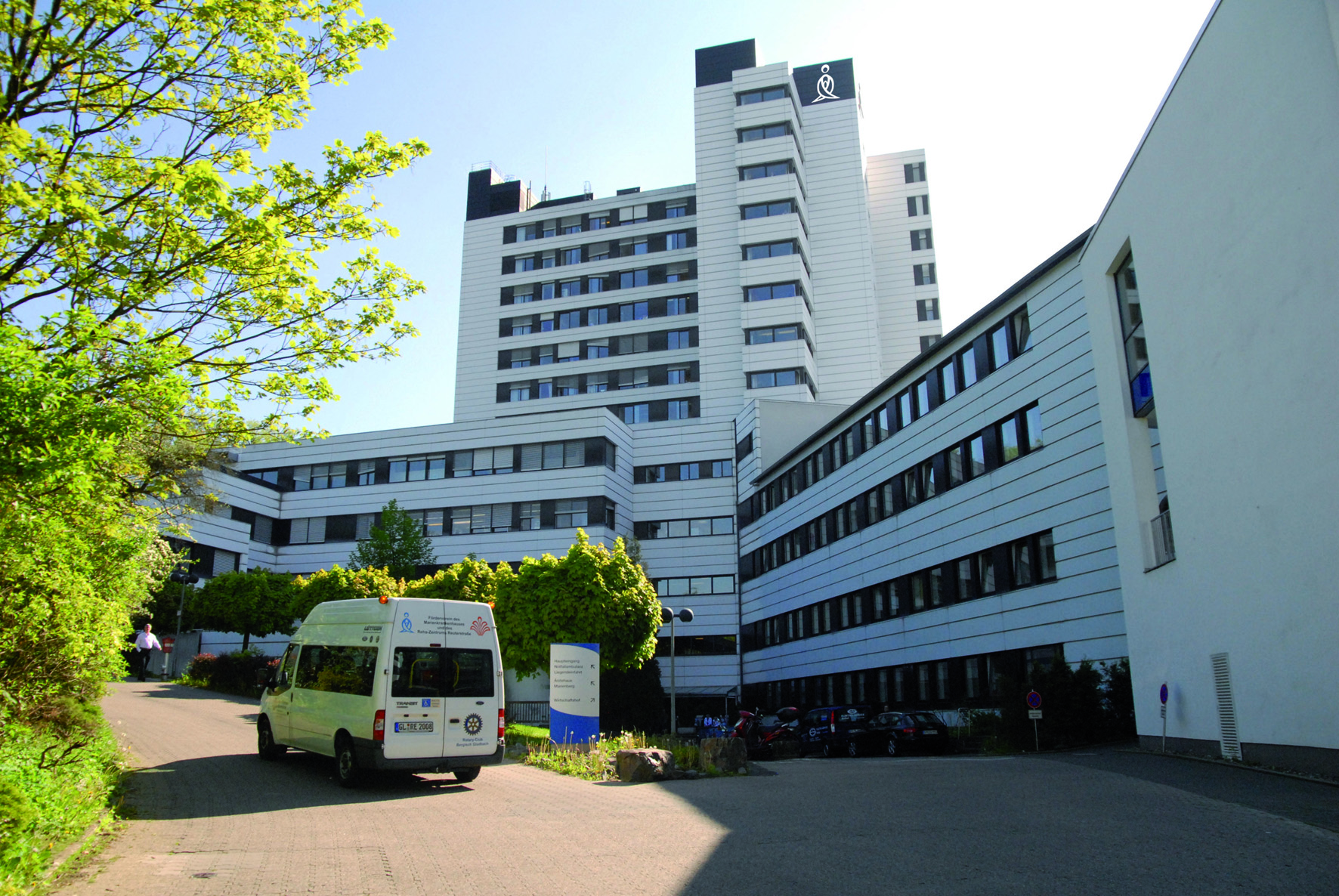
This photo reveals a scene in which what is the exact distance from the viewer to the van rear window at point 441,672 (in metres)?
12.7

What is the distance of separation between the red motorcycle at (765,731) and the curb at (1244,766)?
41.0 feet

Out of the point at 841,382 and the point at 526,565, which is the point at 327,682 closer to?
the point at 526,565

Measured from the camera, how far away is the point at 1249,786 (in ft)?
38.0

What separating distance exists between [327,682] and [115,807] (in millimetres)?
3684

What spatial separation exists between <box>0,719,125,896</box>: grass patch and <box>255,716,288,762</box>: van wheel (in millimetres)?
3435

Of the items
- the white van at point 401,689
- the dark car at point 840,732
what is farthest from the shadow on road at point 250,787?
the dark car at point 840,732

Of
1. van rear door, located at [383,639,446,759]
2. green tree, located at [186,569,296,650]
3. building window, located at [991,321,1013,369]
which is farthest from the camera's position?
green tree, located at [186,569,296,650]

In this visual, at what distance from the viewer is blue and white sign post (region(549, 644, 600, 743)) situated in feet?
60.6

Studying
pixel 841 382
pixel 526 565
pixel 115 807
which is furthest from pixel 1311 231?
pixel 841 382

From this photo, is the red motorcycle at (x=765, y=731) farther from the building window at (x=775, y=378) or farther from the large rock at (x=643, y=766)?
the building window at (x=775, y=378)

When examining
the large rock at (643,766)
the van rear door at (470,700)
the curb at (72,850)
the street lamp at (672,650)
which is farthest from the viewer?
the street lamp at (672,650)

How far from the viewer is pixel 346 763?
506 inches

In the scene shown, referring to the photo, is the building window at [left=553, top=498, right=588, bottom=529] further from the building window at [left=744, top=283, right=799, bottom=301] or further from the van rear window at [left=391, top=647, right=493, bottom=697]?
the van rear window at [left=391, top=647, right=493, bottom=697]

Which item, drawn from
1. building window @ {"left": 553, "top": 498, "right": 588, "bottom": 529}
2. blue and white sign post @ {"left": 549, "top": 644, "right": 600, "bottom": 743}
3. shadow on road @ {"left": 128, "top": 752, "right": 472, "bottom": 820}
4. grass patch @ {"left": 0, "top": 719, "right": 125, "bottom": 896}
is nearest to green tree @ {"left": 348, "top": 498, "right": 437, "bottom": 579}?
building window @ {"left": 553, "top": 498, "right": 588, "bottom": 529}
